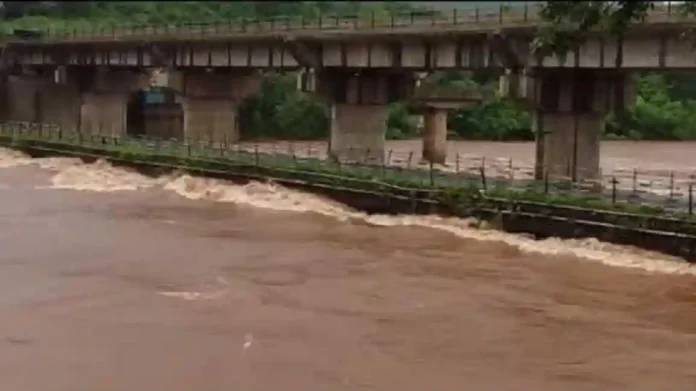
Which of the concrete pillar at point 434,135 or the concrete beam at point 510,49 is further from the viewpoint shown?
the concrete pillar at point 434,135

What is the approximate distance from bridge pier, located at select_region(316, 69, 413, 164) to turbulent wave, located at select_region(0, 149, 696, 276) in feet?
21.3

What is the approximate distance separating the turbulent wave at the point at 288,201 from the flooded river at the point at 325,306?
0.13 meters

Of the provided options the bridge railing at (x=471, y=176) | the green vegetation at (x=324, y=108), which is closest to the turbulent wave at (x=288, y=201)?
the bridge railing at (x=471, y=176)

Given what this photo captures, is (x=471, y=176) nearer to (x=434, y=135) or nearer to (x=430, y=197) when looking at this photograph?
(x=430, y=197)

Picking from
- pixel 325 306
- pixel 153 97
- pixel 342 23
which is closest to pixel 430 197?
pixel 325 306

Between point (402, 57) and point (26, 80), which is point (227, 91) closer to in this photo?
point (402, 57)

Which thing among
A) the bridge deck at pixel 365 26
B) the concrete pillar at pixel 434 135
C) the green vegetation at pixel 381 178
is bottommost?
the green vegetation at pixel 381 178

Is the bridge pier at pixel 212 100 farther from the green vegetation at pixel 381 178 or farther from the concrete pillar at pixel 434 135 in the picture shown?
the concrete pillar at pixel 434 135

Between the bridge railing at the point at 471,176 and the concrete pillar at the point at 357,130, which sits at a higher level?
the concrete pillar at the point at 357,130

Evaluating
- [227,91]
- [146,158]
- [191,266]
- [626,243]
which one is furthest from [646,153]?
[191,266]

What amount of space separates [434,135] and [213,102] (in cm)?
1263

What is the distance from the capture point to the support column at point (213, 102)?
64.1 meters

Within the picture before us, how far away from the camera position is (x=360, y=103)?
53312 mm

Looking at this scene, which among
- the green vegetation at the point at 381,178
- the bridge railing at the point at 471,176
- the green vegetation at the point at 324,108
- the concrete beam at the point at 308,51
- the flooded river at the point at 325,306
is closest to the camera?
A: the flooded river at the point at 325,306
